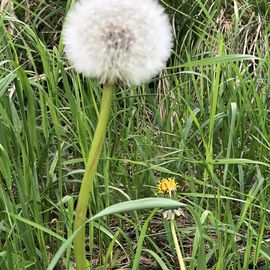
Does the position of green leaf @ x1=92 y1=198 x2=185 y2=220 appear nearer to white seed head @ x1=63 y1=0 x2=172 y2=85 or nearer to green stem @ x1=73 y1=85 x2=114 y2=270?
green stem @ x1=73 y1=85 x2=114 y2=270

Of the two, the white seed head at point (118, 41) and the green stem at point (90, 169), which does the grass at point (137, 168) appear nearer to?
the green stem at point (90, 169)

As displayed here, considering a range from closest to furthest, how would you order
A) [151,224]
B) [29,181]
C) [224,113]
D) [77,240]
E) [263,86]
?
[77,240] < [29,181] < [151,224] < [224,113] < [263,86]

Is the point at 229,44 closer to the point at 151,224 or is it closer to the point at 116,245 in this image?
the point at 151,224

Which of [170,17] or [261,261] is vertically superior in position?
[170,17]

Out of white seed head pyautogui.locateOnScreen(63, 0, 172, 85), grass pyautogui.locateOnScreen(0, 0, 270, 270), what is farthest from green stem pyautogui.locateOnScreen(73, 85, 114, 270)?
grass pyautogui.locateOnScreen(0, 0, 270, 270)

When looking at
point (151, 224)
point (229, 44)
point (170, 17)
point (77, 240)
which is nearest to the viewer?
point (77, 240)

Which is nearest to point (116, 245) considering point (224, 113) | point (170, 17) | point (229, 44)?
point (224, 113)

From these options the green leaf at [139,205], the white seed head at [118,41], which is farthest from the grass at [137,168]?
the white seed head at [118,41]

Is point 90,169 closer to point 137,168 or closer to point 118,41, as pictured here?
point 118,41
